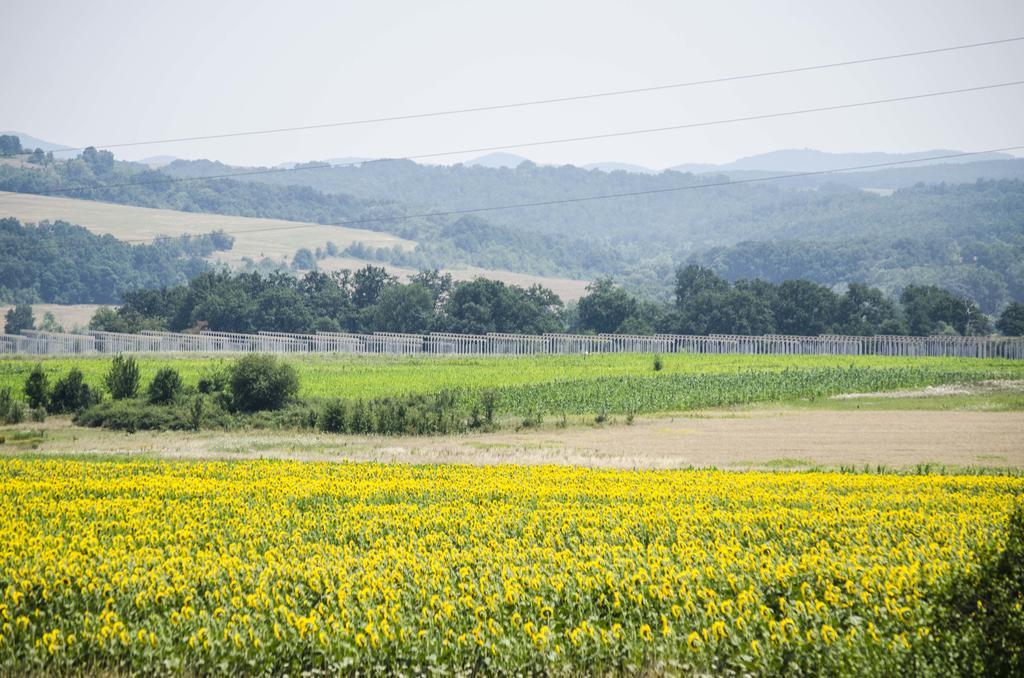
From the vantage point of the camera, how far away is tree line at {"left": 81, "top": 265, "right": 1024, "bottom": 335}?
396ft

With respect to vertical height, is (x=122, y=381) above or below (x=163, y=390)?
above

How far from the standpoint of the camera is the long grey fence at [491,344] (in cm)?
9662

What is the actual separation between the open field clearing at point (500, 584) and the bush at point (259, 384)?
84.8 feet

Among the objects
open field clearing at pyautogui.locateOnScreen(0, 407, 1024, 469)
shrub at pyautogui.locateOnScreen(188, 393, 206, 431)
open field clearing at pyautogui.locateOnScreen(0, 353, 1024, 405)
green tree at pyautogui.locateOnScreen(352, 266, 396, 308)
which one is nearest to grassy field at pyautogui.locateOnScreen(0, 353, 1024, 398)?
open field clearing at pyautogui.locateOnScreen(0, 353, 1024, 405)

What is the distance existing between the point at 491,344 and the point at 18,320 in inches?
2518

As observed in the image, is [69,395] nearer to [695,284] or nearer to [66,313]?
[695,284]

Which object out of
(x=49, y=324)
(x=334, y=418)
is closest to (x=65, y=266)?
(x=49, y=324)

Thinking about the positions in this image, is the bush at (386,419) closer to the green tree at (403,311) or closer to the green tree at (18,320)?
the green tree at (403,311)

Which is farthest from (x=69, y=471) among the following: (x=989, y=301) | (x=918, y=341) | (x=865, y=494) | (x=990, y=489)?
(x=989, y=301)

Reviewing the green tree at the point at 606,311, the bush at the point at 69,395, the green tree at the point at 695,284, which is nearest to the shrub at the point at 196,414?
the bush at the point at 69,395

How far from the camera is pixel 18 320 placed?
137 meters

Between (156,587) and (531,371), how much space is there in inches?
2215

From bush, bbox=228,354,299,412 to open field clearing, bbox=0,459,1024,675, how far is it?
25.8 m

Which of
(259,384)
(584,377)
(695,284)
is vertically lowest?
(584,377)
